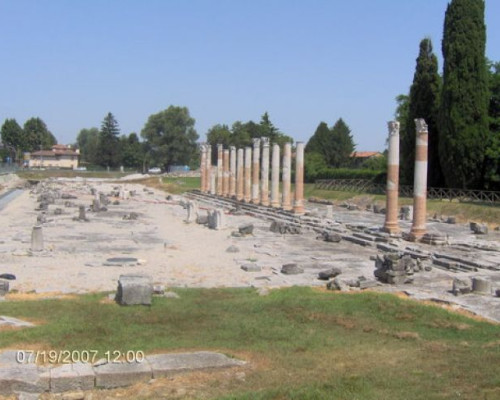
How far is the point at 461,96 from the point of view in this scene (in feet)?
134

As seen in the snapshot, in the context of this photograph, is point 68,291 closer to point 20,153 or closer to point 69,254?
point 69,254

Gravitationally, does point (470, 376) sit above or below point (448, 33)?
below

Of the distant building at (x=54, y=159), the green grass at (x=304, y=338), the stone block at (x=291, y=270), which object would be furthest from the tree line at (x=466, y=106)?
the distant building at (x=54, y=159)

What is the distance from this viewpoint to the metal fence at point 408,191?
39344 mm

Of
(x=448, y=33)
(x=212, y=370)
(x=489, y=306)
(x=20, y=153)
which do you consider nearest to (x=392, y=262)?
(x=489, y=306)

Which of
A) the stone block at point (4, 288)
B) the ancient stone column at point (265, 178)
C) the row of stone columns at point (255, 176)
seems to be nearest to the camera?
the stone block at point (4, 288)

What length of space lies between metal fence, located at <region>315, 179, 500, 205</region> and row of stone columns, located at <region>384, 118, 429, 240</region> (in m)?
14.0

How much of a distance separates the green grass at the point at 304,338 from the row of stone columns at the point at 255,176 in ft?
76.6

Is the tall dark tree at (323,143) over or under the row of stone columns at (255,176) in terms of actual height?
over

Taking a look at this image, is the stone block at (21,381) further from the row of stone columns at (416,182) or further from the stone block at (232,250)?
the row of stone columns at (416,182)

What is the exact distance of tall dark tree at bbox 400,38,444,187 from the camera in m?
45.8

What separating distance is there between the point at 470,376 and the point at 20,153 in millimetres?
144891

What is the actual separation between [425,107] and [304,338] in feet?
134

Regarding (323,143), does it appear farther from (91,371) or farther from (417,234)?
(91,371)
